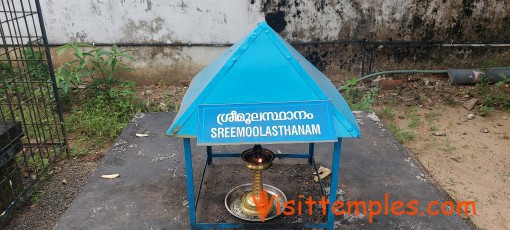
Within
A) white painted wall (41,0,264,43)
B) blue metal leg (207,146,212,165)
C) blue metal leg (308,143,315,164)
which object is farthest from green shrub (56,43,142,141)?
blue metal leg (308,143,315,164)

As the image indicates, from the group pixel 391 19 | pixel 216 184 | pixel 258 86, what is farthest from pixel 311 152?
pixel 391 19

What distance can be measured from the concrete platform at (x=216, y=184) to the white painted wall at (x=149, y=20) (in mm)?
1929

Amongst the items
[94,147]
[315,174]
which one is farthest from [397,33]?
[94,147]

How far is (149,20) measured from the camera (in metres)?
5.21

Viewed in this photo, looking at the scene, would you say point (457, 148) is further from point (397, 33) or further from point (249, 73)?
point (249, 73)

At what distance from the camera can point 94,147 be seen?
4.29 m

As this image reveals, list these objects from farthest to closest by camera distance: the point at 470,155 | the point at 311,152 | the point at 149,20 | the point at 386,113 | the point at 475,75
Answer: the point at 475,75
the point at 149,20
the point at 386,113
the point at 470,155
the point at 311,152

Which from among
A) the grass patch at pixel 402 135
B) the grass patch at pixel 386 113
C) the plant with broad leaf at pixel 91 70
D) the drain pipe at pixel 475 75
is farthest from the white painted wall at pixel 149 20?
the drain pipe at pixel 475 75

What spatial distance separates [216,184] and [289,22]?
2901 mm

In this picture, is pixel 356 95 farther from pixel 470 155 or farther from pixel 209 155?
pixel 209 155

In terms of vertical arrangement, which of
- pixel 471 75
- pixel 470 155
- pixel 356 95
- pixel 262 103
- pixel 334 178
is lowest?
pixel 470 155

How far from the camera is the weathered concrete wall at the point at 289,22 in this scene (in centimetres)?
514

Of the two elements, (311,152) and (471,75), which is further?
(471,75)

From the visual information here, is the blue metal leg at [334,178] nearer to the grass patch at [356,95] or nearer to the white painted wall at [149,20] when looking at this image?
the grass patch at [356,95]
